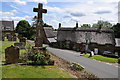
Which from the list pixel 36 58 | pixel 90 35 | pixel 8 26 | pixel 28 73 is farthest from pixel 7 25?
pixel 28 73

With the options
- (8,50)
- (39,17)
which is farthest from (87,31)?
(8,50)

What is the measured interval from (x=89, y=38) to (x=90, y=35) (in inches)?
50.6

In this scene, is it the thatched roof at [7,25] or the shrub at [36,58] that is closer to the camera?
the shrub at [36,58]

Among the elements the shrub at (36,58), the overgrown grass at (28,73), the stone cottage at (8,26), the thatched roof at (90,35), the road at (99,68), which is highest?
the stone cottage at (8,26)

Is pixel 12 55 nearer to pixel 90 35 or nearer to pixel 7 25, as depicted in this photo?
pixel 90 35

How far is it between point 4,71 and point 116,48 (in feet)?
104

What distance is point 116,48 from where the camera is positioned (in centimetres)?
3319

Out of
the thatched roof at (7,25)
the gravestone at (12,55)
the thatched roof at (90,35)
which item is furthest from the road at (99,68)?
the thatched roof at (7,25)

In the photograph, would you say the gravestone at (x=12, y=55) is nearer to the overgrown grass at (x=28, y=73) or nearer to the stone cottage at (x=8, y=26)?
the overgrown grass at (x=28, y=73)

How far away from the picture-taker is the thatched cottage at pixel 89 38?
35125 mm

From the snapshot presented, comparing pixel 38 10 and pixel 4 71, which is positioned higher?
pixel 38 10

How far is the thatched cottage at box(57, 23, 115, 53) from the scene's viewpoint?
3512 centimetres

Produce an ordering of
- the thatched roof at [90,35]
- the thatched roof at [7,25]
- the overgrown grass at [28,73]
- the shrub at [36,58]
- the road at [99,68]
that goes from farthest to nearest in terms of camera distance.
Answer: the thatched roof at [7,25] → the thatched roof at [90,35] → the road at [99,68] → the shrub at [36,58] → the overgrown grass at [28,73]

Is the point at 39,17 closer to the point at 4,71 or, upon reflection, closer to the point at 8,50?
the point at 8,50
